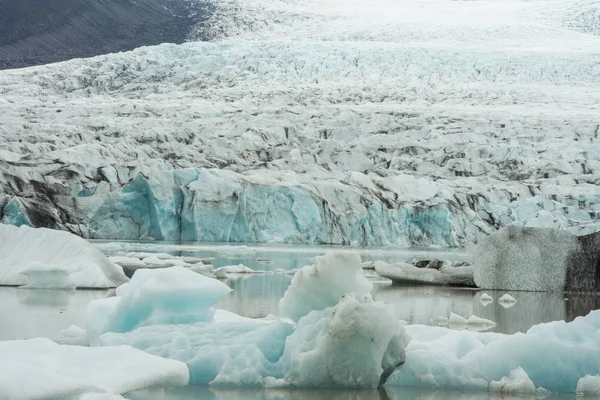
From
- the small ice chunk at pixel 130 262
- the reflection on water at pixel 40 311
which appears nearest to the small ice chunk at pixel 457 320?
the reflection on water at pixel 40 311

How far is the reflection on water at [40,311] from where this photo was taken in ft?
12.3

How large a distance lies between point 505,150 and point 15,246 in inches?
647

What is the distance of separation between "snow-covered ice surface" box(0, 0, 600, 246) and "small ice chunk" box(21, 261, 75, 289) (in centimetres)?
849

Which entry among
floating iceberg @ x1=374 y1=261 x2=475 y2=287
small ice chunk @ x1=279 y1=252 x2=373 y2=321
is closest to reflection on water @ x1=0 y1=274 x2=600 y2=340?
floating iceberg @ x1=374 y1=261 x2=475 y2=287

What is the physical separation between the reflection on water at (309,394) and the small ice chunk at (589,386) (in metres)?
0.08

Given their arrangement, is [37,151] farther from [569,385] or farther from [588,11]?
[588,11]

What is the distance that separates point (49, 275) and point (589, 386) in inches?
162

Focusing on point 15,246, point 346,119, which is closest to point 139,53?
point 346,119

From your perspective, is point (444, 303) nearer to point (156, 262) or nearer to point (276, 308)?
point (276, 308)

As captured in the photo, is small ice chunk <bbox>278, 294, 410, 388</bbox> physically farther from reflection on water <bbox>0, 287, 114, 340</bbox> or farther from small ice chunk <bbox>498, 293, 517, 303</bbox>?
small ice chunk <bbox>498, 293, 517, 303</bbox>

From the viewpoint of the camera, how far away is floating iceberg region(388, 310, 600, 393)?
288 centimetres

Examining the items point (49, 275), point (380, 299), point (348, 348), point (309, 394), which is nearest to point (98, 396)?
point (309, 394)

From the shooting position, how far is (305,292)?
310 centimetres

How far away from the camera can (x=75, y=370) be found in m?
2.35
